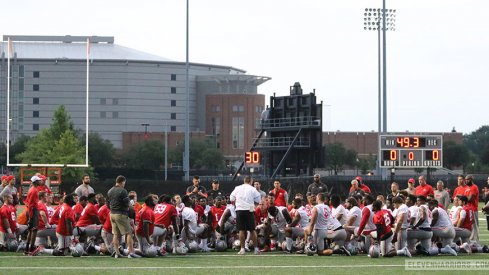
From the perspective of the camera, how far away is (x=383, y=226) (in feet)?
72.6

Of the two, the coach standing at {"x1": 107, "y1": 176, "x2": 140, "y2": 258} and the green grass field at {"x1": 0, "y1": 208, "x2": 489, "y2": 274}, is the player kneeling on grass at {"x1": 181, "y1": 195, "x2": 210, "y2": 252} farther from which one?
the coach standing at {"x1": 107, "y1": 176, "x2": 140, "y2": 258}

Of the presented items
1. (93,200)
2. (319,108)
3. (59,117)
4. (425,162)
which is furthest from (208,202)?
(59,117)

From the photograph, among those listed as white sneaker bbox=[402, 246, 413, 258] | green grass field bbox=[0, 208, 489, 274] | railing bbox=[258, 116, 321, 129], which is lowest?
green grass field bbox=[0, 208, 489, 274]

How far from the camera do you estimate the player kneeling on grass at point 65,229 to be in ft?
74.2

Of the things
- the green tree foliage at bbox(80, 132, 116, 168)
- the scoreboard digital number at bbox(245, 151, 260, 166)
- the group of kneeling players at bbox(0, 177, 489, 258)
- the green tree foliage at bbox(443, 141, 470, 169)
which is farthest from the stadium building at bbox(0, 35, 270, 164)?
the group of kneeling players at bbox(0, 177, 489, 258)

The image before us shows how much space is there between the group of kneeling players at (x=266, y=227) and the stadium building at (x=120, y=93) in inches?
3862

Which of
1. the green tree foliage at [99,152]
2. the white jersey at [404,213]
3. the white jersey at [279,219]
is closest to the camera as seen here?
the white jersey at [404,213]

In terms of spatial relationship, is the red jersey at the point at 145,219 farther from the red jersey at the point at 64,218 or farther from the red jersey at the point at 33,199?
the red jersey at the point at 33,199

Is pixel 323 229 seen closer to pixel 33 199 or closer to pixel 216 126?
pixel 33 199

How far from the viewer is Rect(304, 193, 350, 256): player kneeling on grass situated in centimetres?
2270

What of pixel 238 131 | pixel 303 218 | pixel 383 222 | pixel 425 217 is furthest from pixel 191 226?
pixel 238 131

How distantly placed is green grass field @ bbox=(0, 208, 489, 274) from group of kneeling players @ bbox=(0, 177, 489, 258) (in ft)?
1.74

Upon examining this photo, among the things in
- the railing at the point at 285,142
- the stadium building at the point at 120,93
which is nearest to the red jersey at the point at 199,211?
the railing at the point at 285,142

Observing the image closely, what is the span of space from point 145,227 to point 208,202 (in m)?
3.44
